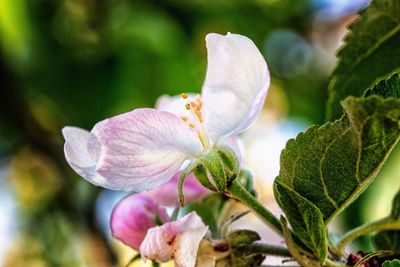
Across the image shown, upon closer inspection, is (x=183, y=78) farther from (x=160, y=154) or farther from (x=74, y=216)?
(x=160, y=154)

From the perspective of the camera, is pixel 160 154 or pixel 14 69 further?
pixel 14 69

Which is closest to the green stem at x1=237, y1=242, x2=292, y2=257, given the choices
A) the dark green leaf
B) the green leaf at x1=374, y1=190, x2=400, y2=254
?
the dark green leaf

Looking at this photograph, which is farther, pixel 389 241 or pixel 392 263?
pixel 389 241

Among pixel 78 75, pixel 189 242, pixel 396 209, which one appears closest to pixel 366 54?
pixel 396 209

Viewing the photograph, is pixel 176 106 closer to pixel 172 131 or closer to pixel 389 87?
pixel 172 131

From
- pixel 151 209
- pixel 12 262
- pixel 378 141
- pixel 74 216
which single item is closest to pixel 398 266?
pixel 378 141

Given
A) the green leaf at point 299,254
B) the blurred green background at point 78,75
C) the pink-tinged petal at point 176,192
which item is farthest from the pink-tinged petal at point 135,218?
the blurred green background at point 78,75
